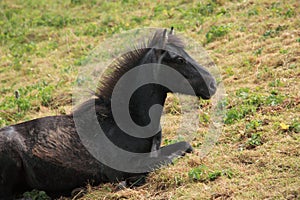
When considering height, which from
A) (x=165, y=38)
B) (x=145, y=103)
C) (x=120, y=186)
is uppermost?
(x=165, y=38)

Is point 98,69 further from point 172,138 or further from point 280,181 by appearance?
point 280,181

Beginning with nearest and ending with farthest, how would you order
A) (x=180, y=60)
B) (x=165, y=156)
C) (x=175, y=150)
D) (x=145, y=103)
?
(x=180, y=60)
(x=145, y=103)
(x=165, y=156)
(x=175, y=150)

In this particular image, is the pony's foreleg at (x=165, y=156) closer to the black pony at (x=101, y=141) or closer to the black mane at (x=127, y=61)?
the black pony at (x=101, y=141)

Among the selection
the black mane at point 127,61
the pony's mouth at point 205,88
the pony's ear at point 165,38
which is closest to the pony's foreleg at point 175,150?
the pony's mouth at point 205,88

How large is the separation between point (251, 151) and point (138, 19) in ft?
29.2

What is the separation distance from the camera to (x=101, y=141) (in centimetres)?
694

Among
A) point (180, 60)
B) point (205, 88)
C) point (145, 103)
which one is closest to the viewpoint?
point (180, 60)

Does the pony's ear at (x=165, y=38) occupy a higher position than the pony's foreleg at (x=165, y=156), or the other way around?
the pony's ear at (x=165, y=38)

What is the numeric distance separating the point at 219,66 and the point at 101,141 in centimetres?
449

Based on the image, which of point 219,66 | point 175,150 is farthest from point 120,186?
point 219,66

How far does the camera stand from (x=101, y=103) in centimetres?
709

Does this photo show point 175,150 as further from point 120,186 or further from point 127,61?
point 127,61

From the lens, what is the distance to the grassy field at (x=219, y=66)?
622 cm

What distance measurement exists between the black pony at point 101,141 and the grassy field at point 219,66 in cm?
28
